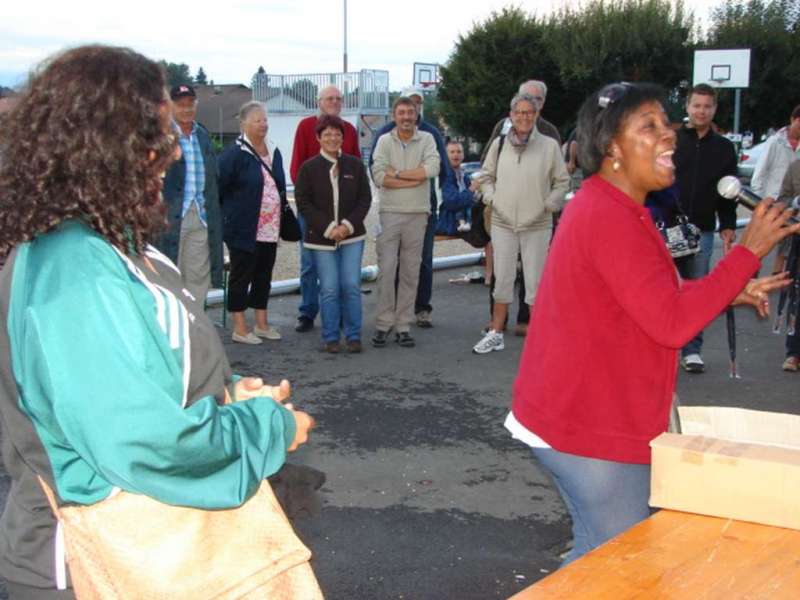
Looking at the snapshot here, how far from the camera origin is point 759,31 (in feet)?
127

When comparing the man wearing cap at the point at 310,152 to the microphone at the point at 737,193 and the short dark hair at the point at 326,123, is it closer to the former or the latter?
the short dark hair at the point at 326,123

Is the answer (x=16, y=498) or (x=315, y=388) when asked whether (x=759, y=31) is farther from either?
(x=16, y=498)

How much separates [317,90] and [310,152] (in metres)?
30.0

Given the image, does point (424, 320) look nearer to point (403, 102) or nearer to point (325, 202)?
point (325, 202)

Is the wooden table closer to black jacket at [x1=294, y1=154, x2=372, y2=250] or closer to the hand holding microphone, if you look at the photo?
the hand holding microphone

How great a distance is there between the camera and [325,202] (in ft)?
26.5

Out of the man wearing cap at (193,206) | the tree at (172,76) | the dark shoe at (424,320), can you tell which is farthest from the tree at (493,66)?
the man wearing cap at (193,206)

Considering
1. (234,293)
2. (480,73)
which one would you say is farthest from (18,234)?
(480,73)

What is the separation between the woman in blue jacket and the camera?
8.10 metres

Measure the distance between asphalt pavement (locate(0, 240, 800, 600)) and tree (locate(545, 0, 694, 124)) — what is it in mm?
32369

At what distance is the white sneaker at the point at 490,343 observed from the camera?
8.09 m

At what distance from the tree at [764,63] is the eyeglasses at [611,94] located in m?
36.4

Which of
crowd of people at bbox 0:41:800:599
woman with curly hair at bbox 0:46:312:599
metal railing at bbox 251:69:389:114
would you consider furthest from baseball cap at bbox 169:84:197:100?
metal railing at bbox 251:69:389:114

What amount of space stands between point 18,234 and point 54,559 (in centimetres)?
62
